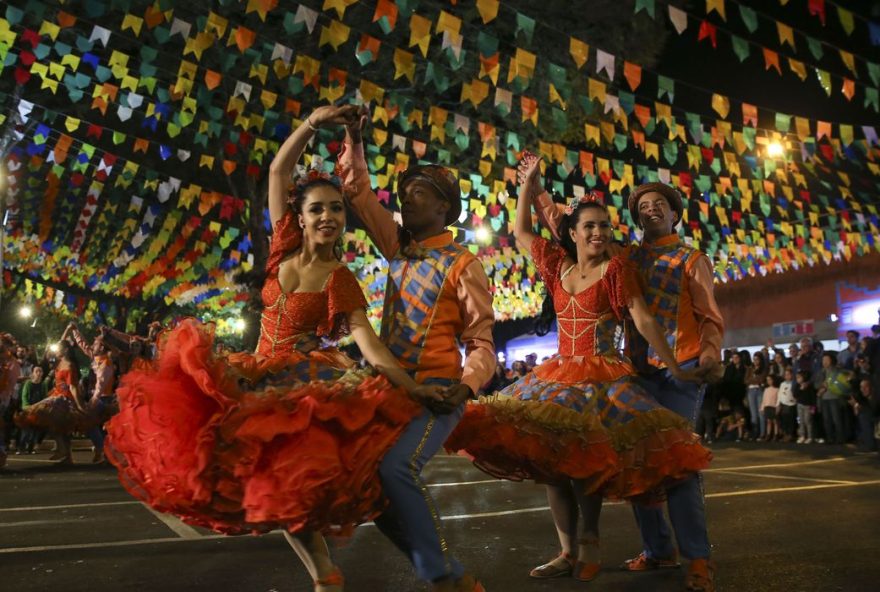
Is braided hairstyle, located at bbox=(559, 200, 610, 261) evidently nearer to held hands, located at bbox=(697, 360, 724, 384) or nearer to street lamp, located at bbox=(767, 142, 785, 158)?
held hands, located at bbox=(697, 360, 724, 384)

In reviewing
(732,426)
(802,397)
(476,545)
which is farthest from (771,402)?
(476,545)

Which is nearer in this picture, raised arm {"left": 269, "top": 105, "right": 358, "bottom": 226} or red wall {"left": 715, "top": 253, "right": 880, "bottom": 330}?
raised arm {"left": 269, "top": 105, "right": 358, "bottom": 226}

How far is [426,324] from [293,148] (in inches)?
39.8

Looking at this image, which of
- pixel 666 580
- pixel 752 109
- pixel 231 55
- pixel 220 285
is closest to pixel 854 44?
pixel 752 109

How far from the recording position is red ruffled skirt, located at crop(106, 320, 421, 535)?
2807mm

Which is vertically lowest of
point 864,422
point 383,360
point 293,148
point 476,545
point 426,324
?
point 864,422

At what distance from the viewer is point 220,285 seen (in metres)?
31.9

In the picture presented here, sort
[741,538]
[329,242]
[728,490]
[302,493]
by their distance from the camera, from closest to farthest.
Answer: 1. [302,493]
2. [329,242]
3. [741,538]
4. [728,490]

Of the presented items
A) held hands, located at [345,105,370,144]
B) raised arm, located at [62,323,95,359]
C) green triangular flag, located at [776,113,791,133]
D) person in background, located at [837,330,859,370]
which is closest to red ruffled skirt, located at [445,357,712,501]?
held hands, located at [345,105,370,144]

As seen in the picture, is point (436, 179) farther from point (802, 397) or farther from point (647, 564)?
point (802, 397)

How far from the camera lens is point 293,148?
3729 millimetres

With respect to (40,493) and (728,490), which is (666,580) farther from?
(40,493)

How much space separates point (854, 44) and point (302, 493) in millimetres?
14273

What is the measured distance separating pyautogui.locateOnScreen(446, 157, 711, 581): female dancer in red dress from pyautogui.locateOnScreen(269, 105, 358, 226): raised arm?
52.9 inches
